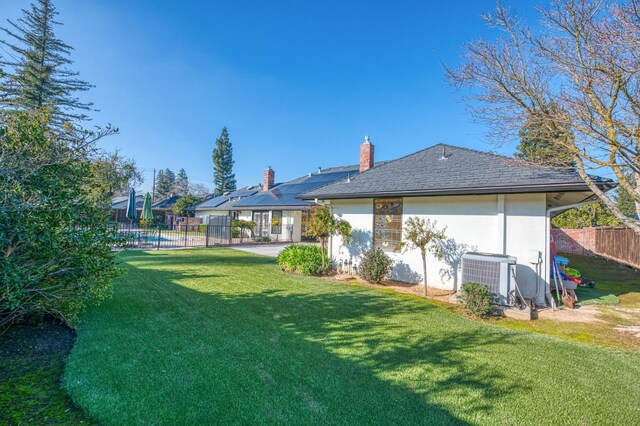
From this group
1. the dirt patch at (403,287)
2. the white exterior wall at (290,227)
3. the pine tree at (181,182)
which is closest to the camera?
the dirt patch at (403,287)

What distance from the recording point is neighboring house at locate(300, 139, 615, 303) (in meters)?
6.55

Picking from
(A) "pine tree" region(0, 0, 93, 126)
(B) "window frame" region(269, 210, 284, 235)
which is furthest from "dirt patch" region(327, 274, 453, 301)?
(A) "pine tree" region(0, 0, 93, 126)

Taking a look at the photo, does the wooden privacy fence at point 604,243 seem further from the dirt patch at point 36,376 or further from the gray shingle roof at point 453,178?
the dirt patch at point 36,376

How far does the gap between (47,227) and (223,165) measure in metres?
51.4

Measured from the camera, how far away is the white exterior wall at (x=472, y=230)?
6.67 m

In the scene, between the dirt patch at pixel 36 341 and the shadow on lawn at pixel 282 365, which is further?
the dirt patch at pixel 36 341

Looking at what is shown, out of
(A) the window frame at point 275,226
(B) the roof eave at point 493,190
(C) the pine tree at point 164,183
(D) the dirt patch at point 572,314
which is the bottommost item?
(D) the dirt patch at point 572,314

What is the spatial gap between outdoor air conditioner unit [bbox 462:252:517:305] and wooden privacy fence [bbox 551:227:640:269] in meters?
11.8

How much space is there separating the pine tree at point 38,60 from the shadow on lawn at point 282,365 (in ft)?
72.3

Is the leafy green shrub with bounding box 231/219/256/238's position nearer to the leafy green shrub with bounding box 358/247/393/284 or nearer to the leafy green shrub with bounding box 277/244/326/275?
the leafy green shrub with bounding box 277/244/326/275

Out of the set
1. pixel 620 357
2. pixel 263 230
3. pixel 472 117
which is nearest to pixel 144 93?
pixel 263 230

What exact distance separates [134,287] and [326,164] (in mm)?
24221

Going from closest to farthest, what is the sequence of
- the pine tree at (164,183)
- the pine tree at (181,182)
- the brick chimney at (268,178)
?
the brick chimney at (268,178) → the pine tree at (164,183) → the pine tree at (181,182)

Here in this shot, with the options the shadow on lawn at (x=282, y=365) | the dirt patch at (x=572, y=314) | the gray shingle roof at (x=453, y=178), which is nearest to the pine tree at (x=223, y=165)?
the gray shingle roof at (x=453, y=178)
